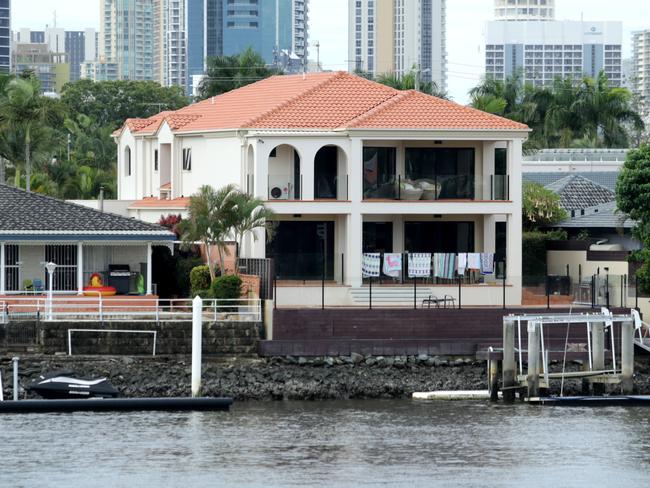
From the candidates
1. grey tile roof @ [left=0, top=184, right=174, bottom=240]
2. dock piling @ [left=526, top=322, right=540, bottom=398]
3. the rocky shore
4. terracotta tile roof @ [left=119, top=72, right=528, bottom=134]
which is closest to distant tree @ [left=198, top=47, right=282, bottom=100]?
terracotta tile roof @ [left=119, top=72, right=528, bottom=134]

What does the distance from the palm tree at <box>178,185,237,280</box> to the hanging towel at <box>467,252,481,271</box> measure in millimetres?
7811

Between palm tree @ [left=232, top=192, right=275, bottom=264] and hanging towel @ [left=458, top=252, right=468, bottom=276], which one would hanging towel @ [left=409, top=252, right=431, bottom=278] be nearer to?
hanging towel @ [left=458, top=252, right=468, bottom=276]

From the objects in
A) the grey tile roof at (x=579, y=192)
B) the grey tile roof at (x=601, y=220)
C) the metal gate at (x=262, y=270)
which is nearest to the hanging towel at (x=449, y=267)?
the metal gate at (x=262, y=270)

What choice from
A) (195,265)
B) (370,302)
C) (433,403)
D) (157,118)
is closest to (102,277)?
(195,265)

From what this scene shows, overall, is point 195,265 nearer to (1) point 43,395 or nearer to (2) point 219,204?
(2) point 219,204

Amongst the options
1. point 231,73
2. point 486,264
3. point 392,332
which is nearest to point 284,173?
point 486,264

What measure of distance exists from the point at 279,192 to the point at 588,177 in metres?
21.5

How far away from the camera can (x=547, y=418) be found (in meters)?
47.2

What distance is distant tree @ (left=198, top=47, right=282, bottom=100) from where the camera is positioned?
92.2 meters

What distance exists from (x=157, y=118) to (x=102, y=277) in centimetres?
1825

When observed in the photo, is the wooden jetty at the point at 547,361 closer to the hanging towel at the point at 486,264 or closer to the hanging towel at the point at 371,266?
the hanging towel at the point at 486,264

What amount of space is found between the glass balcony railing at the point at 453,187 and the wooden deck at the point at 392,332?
6.98 meters

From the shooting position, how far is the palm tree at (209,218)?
56.9m

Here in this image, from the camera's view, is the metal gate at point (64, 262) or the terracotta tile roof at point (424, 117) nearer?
the metal gate at point (64, 262)
